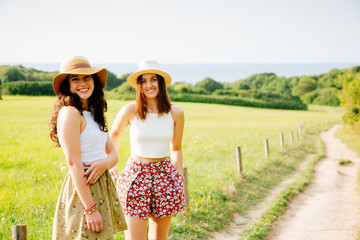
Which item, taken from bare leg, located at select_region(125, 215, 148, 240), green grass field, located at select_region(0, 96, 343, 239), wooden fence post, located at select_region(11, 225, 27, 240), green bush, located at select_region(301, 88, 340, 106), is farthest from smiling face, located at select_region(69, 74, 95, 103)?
green bush, located at select_region(301, 88, 340, 106)

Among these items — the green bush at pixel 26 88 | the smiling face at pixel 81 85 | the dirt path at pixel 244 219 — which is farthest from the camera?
the green bush at pixel 26 88

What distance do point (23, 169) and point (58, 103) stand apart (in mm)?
5246

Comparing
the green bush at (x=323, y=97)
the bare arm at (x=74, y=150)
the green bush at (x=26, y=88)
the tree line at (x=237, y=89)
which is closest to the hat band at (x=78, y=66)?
the bare arm at (x=74, y=150)

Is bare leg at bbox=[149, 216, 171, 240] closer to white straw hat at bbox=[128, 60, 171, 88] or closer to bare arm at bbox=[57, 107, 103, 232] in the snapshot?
bare arm at bbox=[57, 107, 103, 232]

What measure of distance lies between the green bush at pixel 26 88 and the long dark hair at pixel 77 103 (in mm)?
11919

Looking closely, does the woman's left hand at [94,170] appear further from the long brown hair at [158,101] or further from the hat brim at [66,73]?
the long brown hair at [158,101]

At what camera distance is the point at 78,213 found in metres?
2.46

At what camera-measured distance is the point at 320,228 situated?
19.2ft

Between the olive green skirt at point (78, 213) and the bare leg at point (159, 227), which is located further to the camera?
the bare leg at point (159, 227)

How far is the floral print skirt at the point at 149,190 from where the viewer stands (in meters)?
3.22

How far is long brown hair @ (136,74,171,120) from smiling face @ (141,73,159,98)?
3cm

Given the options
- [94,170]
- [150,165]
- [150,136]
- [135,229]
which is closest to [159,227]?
[135,229]

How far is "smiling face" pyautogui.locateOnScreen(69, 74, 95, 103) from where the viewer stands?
2658 millimetres

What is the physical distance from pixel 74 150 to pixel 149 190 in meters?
1.04
